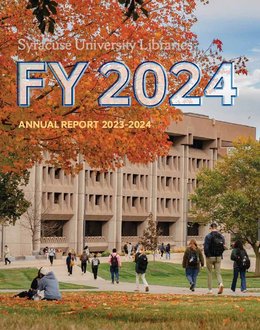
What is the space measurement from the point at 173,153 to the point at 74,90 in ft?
343

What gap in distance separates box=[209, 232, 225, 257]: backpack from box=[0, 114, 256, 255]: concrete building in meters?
68.7

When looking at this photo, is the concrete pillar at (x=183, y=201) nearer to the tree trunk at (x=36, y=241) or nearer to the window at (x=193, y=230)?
the window at (x=193, y=230)

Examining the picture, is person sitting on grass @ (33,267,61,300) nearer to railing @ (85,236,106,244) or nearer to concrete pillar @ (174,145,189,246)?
railing @ (85,236,106,244)

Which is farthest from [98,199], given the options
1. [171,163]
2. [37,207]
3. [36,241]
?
[37,207]

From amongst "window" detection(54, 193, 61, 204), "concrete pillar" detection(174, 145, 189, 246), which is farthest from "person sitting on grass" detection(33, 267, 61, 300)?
"concrete pillar" detection(174, 145, 189, 246)

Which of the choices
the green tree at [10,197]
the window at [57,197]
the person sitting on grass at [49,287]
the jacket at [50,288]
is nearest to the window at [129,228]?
the window at [57,197]

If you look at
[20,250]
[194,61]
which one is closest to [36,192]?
[20,250]

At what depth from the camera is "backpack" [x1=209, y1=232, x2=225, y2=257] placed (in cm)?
2564

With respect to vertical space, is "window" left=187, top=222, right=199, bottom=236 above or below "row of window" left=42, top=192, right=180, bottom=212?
below

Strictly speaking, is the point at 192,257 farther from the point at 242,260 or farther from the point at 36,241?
the point at 36,241

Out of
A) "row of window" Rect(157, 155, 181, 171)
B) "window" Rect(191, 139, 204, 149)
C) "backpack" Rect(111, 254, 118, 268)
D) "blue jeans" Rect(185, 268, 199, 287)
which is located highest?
"window" Rect(191, 139, 204, 149)

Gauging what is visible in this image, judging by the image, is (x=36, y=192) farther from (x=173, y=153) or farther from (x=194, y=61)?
(x=194, y=61)

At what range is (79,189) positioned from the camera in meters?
109

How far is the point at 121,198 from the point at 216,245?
89.9 metres
